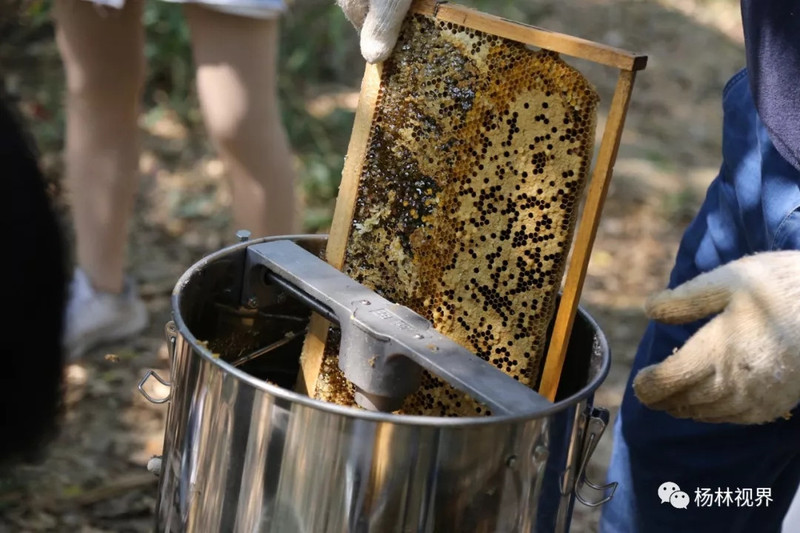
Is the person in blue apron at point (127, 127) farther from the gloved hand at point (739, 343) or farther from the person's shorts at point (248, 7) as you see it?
the gloved hand at point (739, 343)

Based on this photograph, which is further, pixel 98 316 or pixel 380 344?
pixel 98 316

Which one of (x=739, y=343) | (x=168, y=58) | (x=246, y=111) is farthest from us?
(x=168, y=58)

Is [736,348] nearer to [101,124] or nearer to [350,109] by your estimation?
[101,124]

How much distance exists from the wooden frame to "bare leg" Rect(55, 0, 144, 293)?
1545mm

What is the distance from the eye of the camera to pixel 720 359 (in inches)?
55.2

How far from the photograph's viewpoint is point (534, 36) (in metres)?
1.46

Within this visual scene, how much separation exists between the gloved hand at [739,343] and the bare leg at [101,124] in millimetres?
2059

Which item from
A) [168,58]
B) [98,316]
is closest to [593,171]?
[98,316]

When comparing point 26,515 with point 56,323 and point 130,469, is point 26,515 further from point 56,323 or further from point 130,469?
point 56,323

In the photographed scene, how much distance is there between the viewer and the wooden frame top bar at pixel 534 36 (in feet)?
4.44

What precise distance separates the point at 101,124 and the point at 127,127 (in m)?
0.08

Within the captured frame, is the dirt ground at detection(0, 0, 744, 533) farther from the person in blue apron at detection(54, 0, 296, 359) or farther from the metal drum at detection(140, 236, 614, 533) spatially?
the metal drum at detection(140, 236, 614, 533)

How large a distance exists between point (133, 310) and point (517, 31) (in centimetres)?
212

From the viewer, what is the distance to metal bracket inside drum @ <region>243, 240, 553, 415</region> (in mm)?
1324
